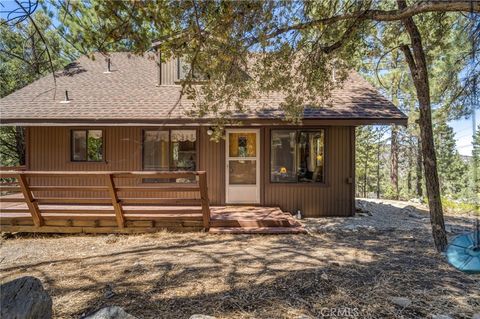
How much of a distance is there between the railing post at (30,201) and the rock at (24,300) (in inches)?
147

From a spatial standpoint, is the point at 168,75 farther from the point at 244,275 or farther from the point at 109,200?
the point at 244,275

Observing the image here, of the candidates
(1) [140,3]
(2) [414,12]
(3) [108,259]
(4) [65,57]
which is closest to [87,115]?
(3) [108,259]

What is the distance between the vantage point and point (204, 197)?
5.52 metres

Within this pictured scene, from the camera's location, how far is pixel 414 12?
361cm

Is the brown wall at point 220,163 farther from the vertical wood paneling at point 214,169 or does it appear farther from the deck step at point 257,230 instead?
the deck step at point 257,230

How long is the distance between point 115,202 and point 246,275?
320cm

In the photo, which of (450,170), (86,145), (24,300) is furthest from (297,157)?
(450,170)

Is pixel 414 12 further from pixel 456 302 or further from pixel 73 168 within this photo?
pixel 73 168

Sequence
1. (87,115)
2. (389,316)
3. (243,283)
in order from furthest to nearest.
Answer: (87,115)
(243,283)
(389,316)

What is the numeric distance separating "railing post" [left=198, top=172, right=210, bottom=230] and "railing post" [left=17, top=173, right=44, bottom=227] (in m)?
3.24

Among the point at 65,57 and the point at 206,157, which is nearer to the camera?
the point at 206,157

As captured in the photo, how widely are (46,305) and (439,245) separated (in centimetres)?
505

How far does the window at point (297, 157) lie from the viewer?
7645 millimetres

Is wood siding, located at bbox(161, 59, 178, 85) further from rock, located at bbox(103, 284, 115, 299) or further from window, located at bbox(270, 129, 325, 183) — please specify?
rock, located at bbox(103, 284, 115, 299)
